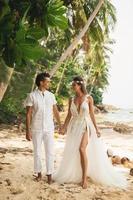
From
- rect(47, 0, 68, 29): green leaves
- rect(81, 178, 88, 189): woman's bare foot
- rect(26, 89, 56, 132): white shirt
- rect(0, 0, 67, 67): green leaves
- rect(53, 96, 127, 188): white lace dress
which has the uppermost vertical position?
rect(47, 0, 68, 29): green leaves

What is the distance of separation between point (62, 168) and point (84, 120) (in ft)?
2.90

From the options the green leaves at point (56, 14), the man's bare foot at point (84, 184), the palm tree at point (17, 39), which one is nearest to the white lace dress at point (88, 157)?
the man's bare foot at point (84, 184)

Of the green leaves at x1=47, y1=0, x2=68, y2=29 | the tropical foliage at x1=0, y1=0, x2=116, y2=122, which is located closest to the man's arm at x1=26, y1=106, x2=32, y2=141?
the tropical foliage at x1=0, y1=0, x2=116, y2=122

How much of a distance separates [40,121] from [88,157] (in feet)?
3.39

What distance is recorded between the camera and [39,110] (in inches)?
223

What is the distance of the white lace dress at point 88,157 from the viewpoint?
19.2ft

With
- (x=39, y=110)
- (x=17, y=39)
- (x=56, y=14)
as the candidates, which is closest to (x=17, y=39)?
(x=17, y=39)

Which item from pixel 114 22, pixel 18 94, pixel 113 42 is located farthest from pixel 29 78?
pixel 113 42

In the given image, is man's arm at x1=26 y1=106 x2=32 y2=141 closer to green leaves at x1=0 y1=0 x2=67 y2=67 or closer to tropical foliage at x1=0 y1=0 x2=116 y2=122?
tropical foliage at x1=0 y1=0 x2=116 y2=122

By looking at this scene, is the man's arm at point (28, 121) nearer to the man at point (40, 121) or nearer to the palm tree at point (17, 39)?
the man at point (40, 121)

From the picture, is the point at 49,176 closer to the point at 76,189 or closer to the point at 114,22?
the point at 76,189

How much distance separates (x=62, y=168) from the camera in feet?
19.7

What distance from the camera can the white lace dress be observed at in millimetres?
5840

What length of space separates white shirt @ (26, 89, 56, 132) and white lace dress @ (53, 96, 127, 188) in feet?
1.45
